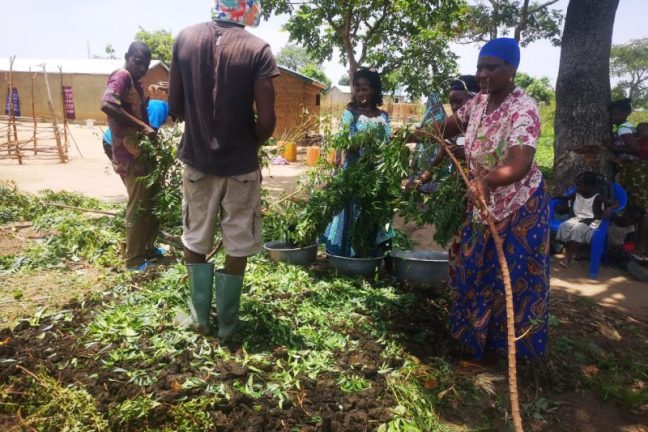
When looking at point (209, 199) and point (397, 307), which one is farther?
point (397, 307)

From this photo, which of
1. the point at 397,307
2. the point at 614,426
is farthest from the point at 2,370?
the point at 614,426

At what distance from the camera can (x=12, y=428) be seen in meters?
2.07

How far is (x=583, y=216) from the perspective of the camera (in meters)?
5.23

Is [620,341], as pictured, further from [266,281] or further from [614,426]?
[266,281]

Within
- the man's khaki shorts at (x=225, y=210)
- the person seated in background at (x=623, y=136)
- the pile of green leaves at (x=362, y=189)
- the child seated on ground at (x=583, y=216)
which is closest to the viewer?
the man's khaki shorts at (x=225, y=210)

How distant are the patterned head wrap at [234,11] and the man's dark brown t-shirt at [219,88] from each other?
0.05 m

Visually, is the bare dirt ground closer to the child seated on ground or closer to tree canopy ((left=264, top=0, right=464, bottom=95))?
the child seated on ground

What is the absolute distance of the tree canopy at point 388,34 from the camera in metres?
10.4

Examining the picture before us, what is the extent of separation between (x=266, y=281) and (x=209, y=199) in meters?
1.19

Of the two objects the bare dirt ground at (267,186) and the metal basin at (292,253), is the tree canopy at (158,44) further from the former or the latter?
the metal basin at (292,253)

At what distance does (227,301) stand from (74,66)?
28.4m

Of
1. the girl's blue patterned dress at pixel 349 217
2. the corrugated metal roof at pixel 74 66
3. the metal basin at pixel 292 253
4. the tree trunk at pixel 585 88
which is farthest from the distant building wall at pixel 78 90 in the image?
the girl's blue patterned dress at pixel 349 217

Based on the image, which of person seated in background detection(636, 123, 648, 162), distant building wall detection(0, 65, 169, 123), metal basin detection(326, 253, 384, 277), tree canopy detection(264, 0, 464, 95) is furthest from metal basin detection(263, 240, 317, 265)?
distant building wall detection(0, 65, 169, 123)

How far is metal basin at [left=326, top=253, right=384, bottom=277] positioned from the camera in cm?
387
